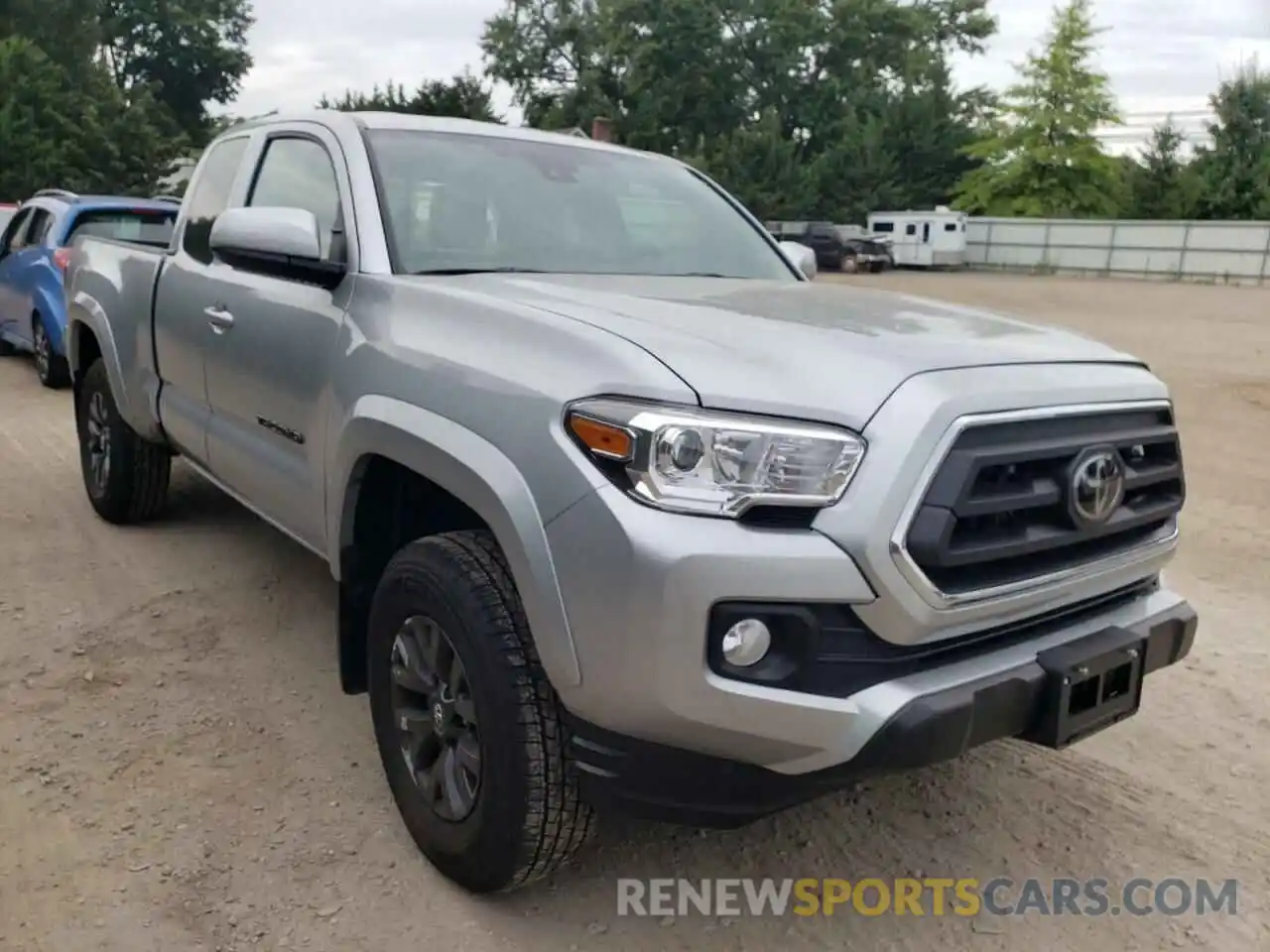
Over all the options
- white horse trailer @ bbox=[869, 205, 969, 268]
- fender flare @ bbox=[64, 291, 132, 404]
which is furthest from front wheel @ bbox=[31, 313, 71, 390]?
white horse trailer @ bbox=[869, 205, 969, 268]

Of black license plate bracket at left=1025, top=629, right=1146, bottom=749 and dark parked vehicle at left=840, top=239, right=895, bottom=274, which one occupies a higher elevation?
dark parked vehicle at left=840, top=239, right=895, bottom=274

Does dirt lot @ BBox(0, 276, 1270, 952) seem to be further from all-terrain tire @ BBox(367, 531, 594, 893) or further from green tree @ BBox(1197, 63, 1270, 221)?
green tree @ BBox(1197, 63, 1270, 221)

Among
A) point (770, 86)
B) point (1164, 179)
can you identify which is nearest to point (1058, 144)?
point (1164, 179)

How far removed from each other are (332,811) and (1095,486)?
6.98ft

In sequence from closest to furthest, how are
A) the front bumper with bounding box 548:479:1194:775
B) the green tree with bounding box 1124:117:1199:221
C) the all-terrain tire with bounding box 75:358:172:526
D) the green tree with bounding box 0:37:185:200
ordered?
the front bumper with bounding box 548:479:1194:775
the all-terrain tire with bounding box 75:358:172:526
the green tree with bounding box 0:37:185:200
the green tree with bounding box 1124:117:1199:221

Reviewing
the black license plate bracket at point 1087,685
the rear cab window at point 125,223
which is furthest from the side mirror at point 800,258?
the rear cab window at point 125,223

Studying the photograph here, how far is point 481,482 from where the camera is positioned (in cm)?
238

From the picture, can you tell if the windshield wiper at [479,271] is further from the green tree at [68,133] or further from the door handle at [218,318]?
the green tree at [68,133]

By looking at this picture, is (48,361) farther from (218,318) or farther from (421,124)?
(421,124)

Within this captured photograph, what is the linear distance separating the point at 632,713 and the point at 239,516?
425 cm

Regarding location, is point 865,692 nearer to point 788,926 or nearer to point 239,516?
point 788,926

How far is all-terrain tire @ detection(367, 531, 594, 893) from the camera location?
2.35 m

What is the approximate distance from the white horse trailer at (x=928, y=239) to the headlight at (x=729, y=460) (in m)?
43.2

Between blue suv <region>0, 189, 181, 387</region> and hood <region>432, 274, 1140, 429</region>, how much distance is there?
22.9ft
